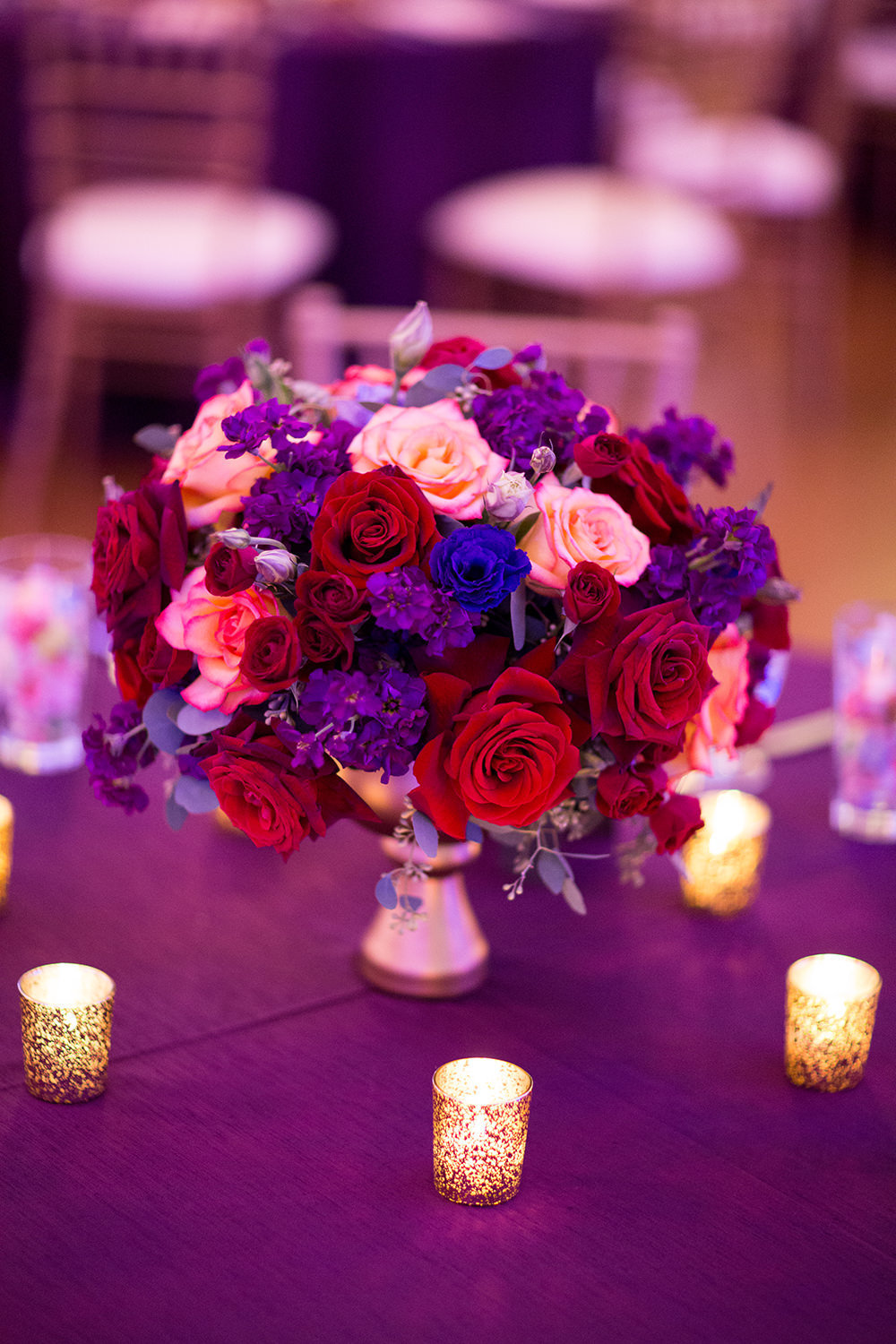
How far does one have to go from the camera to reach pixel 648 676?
2.91 feet

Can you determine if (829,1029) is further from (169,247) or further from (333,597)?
(169,247)

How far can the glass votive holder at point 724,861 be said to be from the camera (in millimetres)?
1228

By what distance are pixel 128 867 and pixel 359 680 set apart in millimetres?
469

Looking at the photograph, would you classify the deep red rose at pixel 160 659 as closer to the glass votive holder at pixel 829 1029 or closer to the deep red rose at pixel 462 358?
the deep red rose at pixel 462 358

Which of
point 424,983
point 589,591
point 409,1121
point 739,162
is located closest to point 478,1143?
point 409,1121

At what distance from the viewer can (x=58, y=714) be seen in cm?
143

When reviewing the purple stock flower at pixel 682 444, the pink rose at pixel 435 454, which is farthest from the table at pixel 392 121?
the pink rose at pixel 435 454

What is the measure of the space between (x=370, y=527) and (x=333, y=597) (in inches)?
1.8

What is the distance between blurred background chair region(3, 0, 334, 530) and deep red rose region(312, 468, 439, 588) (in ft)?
8.09

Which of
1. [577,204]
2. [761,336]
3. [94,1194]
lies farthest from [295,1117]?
[761,336]

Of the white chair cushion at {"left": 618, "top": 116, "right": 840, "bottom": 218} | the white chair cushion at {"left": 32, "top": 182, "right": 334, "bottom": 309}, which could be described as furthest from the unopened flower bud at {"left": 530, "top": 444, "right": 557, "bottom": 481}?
the white chair cushion at {"left": 618, "top": 116, "right": 840, "bottom": 218}

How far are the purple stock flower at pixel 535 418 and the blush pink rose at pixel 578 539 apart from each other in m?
0.05

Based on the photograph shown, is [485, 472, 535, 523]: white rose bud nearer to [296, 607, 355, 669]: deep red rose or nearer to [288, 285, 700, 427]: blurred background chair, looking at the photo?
[296, 607, 355, 669]: deep red rose

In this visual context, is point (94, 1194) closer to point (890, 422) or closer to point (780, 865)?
point (780, 865)
